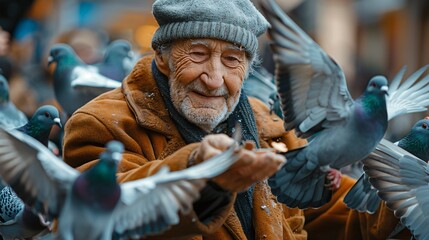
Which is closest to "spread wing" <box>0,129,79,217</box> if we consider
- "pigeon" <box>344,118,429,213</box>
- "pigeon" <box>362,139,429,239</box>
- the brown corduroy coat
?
the brown corduroy coat

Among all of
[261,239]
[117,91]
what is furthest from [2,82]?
[261,239]

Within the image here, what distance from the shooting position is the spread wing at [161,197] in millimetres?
2867

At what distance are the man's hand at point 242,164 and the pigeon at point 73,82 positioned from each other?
7.23 ft

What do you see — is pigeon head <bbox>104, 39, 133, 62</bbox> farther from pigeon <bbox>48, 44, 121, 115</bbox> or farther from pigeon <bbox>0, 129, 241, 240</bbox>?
pigeon <bbox>0, 129, 241, 240</bbox>

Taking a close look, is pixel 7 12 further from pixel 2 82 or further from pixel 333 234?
pixel 333 234

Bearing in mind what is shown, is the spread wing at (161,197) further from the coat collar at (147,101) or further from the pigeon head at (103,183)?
the coat collar at (147,101)

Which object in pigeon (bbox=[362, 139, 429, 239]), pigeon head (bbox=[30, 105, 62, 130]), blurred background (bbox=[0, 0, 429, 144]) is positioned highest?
pigeon head (bbox=[30, 105, 62, 130])

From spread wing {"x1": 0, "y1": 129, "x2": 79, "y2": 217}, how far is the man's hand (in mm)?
425

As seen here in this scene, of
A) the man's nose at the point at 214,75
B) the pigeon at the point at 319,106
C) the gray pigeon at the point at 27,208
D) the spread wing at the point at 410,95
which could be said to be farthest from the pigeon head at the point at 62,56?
the pigeon at the point at 319,106

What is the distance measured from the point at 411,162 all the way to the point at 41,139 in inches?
66.6

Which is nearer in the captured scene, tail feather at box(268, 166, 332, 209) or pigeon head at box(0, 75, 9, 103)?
tail feather at box(268, 166, 332, 209)

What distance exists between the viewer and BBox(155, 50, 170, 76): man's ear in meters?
4.00

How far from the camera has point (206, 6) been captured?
3789 mm

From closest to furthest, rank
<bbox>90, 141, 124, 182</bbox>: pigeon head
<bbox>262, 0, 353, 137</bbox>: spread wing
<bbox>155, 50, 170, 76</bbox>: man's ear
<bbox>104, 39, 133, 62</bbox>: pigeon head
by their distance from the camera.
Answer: <bbox>90, 141, 124, 182</bbox>: pigeon head < <bbox>262, 0, 353, 137</bbox>: spread wing < <bbox>155, 50, 170, 76</bbox>: man's ear < <bbox>104, 39, 133, 62</bbox>: pigeon head
